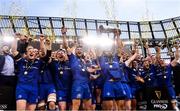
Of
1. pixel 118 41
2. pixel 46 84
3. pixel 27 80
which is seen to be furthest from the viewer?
pixel 118 41

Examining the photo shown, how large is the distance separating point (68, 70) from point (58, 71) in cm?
28

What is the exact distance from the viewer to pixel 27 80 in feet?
30.0

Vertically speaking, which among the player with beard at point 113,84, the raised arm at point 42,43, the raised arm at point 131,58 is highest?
the raised arm at point 42,43

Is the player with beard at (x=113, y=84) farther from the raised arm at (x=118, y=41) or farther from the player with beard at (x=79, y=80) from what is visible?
the raised arm at (x=118, y=41)

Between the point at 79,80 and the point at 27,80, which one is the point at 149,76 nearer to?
the point at 79,80

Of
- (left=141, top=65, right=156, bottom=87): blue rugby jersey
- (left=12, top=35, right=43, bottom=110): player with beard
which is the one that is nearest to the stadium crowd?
(left=12, top=35, right=43, bottom=110): player with beard

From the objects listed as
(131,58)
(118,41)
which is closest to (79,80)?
(118,41)

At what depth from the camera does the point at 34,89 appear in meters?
9.19

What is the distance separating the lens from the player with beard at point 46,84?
959 centimetres

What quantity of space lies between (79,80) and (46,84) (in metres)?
0.81

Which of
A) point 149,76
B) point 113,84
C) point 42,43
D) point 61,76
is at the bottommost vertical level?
point 113,84

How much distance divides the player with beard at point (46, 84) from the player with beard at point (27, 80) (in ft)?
0.84

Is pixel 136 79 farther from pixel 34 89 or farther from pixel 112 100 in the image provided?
pixel 34 89

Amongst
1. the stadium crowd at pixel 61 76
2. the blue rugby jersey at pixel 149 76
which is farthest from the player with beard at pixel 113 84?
the blue rugby jersey at pixel 149 76
